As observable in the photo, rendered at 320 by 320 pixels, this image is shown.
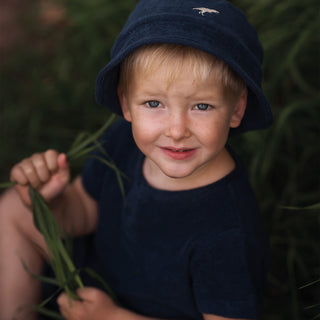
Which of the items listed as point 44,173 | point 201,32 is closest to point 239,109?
point 201,32

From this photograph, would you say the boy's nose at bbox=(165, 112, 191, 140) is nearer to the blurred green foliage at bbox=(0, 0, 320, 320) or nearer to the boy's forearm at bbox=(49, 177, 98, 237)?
the blurred green foliage at bbox=(0, 0, 320, 320)

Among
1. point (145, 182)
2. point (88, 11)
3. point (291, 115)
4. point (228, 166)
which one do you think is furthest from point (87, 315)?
point (88, 11)

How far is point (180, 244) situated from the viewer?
122 cm

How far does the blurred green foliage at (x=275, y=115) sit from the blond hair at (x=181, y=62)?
465mm

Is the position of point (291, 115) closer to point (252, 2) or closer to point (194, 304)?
point (252, 2)

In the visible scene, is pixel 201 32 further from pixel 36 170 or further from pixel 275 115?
pixel 275 115

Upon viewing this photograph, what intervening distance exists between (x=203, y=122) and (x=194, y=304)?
0.55m

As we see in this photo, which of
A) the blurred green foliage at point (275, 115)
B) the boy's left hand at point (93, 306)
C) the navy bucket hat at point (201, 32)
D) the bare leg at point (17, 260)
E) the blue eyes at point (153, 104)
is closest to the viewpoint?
the navy bucket hat at point (201, 32)

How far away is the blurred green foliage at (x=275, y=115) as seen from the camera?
5.55ft

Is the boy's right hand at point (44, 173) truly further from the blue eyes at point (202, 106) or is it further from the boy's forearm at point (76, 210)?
the blue eyes at point (202, 106)

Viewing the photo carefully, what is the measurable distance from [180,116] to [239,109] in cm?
20

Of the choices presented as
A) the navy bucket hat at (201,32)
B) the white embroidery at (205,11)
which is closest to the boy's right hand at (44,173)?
the navy bucket hat at (201,32)

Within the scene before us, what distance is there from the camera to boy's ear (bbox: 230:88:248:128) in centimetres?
112

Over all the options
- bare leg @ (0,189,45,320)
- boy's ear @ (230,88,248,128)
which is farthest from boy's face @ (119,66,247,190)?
bare leg @ (0,189,45,320)
